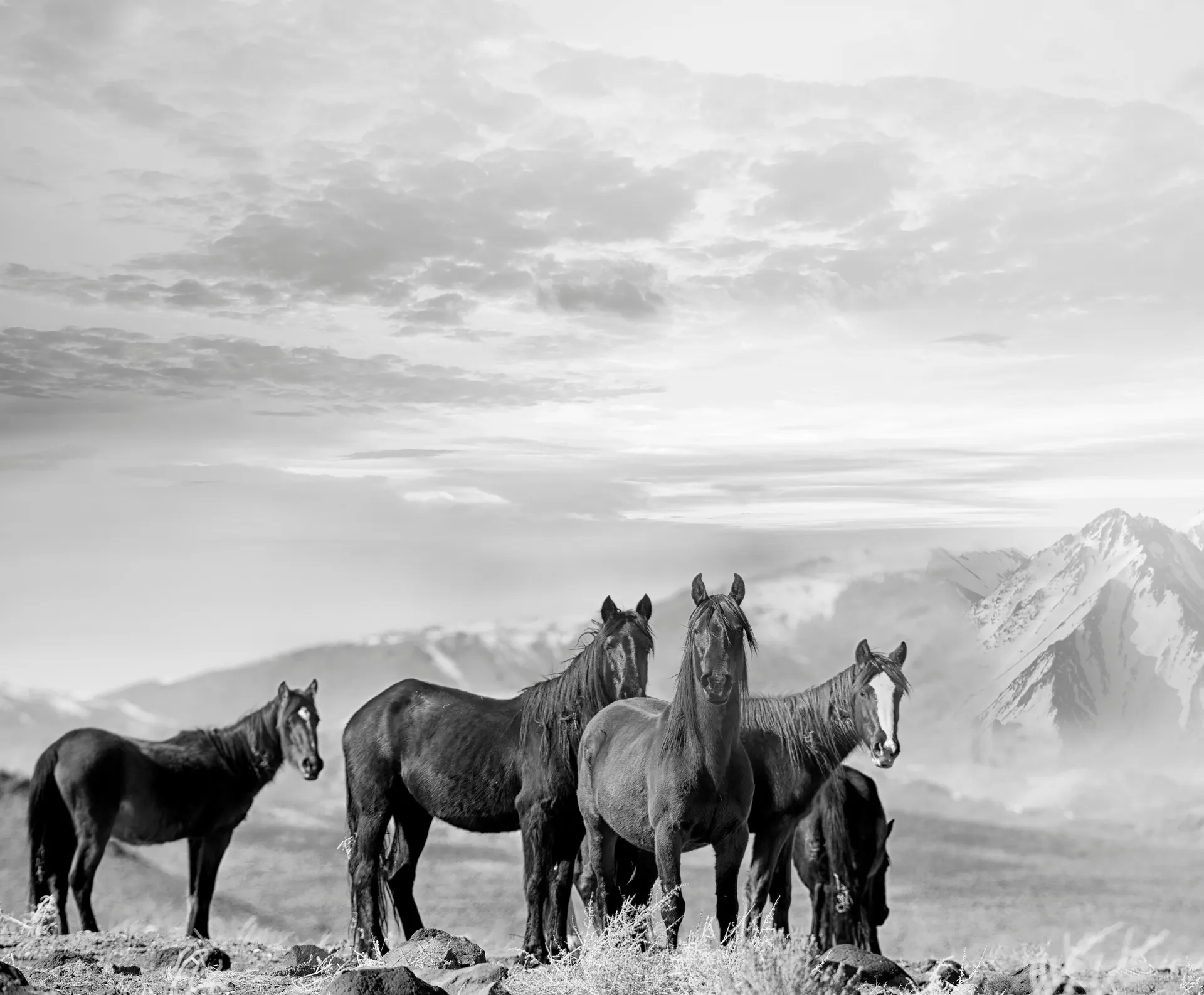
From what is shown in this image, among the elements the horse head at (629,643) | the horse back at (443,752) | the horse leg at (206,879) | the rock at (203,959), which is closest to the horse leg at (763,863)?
the horse head at (629,643)

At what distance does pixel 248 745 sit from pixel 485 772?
126 inches

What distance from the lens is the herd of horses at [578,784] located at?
334 inches

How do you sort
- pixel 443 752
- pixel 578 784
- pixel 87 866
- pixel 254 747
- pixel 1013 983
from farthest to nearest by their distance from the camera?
pixel 254 747, pixel 87 866, pixel 443 752, pixel 578 784, pixel 1013 983

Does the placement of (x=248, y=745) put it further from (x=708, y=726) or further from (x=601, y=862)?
(x=708, y=726)

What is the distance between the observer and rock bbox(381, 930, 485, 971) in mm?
8812

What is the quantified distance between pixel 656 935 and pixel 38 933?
5.56 m

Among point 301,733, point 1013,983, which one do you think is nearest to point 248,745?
point 301,733

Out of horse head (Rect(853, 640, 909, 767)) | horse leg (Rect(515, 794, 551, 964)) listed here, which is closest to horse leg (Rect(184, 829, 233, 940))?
horse leg (Rect(515, 794, 551, 964))

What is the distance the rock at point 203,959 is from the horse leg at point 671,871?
10.6ft

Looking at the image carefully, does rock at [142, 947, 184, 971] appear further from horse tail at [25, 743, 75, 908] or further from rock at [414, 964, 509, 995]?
horse tail at [25, 743, 75, 908]

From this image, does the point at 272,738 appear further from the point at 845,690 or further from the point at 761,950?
the point at 761,950

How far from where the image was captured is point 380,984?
713cm

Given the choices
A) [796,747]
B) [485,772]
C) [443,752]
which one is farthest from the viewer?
[443,752]

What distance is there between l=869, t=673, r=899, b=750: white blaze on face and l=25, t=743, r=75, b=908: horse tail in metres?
7.91
